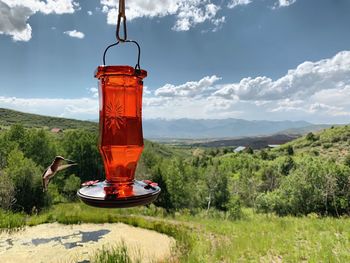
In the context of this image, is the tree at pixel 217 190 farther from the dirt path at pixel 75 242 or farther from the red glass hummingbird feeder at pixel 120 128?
the red glass hummingbird feeder at pixel 120 128

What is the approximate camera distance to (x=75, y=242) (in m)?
11.9

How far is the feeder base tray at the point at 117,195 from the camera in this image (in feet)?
5.16

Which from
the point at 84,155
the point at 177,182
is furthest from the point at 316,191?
the point at 84,155

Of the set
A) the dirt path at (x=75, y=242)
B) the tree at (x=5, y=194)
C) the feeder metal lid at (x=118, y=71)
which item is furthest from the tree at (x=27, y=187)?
the feeder metal lid at (x=118, y=71)

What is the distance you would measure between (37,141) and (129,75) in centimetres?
3905

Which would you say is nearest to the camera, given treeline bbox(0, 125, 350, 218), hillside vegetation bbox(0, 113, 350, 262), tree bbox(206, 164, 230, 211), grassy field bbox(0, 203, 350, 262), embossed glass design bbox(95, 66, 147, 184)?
embossed glass design bbox(95, 66, 147, 184)

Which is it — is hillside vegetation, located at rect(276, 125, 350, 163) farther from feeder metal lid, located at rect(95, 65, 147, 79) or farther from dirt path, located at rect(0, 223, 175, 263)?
feeder metal lid, located at rect(95, 65, 147, 79)

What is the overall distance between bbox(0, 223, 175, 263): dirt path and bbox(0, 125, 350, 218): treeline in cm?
620

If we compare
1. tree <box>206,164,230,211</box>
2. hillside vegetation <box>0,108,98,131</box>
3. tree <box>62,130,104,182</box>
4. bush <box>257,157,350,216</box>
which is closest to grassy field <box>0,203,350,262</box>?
bush <box>257,157,350,216</box>

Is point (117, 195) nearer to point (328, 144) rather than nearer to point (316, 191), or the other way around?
point (316, 191)

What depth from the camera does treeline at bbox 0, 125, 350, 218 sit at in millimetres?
23141

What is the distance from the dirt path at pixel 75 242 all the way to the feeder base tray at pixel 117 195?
7497mm

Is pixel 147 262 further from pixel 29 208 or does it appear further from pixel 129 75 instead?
pixel 29 208

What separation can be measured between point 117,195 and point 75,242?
38.4 feet
